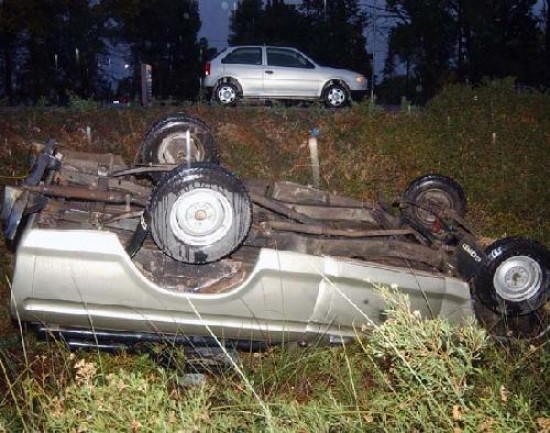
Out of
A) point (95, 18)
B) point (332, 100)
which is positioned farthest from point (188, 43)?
point (332, 100)

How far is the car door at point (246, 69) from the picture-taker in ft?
55.6

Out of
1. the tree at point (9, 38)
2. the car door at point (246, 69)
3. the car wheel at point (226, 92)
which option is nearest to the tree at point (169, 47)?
the tree at point (9, 38)

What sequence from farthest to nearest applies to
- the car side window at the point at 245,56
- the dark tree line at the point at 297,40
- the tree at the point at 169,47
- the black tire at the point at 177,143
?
1. the tree at the point at 169,47
2. the dark tree line at the point at 297,40
3. the car side window at the point at 245,56
4. the black tire at the point at 177,143

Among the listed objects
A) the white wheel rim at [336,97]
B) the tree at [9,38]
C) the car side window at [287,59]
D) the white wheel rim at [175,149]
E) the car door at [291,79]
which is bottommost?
the white wheel rim at [175,149]

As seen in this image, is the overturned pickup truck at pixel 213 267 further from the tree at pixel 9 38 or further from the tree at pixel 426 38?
the tree at pixel 426 38

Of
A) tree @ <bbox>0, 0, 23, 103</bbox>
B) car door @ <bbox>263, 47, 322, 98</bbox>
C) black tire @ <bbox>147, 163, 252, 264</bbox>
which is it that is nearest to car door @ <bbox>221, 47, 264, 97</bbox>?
car door @ <bbox>263, 47, 322, 98</bbox>

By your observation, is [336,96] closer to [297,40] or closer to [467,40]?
[467,40]

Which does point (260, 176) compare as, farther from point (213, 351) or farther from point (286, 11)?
point (286, 11)

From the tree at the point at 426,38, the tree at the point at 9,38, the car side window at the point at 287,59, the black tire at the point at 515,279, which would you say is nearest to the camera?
the black tire at the point at 515,279

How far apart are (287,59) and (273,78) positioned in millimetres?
727

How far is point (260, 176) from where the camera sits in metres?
8.02

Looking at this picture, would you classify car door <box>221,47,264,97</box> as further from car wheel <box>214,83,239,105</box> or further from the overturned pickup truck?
the overturned pickup truck

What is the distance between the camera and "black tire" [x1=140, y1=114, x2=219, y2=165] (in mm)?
5242

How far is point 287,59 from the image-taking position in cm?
1734
